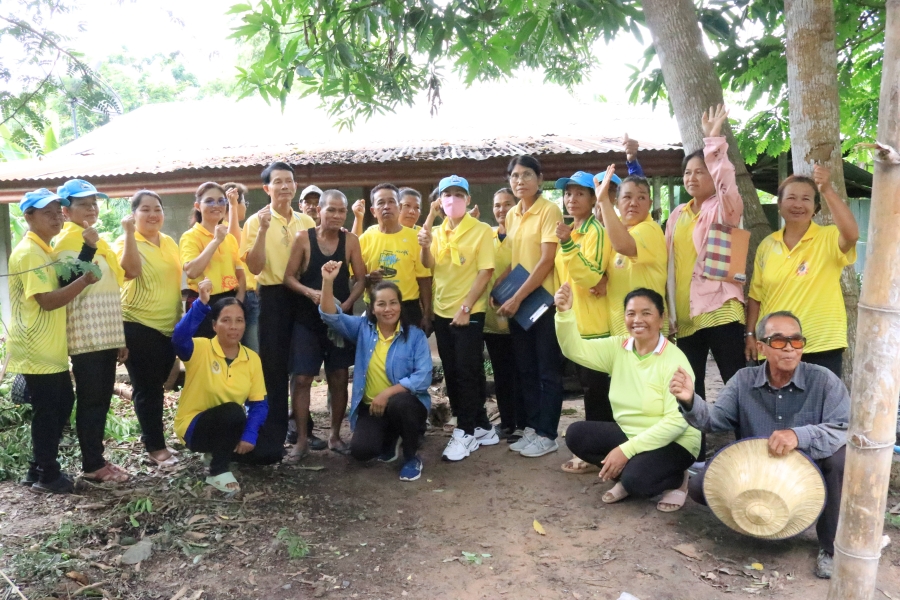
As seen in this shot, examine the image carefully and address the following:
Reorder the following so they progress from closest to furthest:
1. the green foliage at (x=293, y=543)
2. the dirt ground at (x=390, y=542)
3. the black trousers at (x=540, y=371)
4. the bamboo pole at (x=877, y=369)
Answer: the bamboo pole at (x=877, y=369)
the dirt ground at (x=390, y=542)
the green foliage at (x=293, y=543)
the black trousers at (x=540, y=371)

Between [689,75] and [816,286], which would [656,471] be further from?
[689,75]

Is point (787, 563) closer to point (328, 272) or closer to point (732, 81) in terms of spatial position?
point (328, 272)

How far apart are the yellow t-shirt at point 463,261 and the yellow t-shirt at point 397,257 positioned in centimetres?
22

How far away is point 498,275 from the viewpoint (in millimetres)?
4801

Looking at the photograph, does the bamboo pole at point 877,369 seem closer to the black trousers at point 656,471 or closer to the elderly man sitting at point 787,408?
the elderly man sitting at point 787,408

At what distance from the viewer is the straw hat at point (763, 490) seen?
303 centimetres

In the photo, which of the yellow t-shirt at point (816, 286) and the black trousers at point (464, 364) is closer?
the yellow t-shirt at point (816, 286)

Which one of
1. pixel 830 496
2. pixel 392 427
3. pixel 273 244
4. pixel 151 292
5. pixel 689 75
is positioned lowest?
pixel 392 427

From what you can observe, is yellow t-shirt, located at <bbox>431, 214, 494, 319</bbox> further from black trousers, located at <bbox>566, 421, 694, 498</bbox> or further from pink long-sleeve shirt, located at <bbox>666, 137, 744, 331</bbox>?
black trousers, located at <bbox>566, 421, 694, 498</bbox>

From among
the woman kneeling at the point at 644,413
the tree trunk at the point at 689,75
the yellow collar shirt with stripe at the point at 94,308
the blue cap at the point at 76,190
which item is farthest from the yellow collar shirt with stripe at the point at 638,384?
the blue cap at the point at 76,190

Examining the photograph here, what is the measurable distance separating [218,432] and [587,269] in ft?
7.98

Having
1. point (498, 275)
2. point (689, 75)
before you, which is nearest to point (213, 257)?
point (498, 275)

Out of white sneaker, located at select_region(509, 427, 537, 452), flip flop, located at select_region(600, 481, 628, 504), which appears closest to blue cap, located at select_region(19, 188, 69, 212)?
white sneaker, located at select_region(509, 427, 537, 452)

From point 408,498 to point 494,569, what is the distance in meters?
0.94
